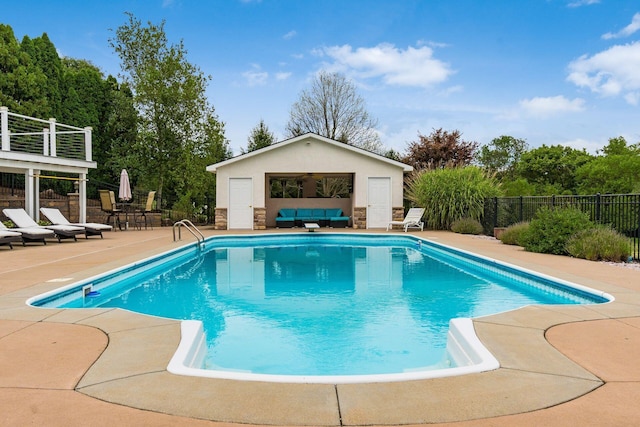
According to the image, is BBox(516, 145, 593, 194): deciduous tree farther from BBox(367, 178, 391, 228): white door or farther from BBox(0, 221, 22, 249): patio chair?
BBox(0, 221, 22, 249): patio chair

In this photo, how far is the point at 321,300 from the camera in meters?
7.06

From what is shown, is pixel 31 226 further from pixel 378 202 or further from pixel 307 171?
pixel 378 202

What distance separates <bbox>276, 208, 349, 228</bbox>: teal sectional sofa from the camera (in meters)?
20.6

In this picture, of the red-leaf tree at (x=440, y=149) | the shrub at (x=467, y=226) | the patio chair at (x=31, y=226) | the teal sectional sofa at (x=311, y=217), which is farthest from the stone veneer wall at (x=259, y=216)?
the red-leaf tree at (x=440, y=149)

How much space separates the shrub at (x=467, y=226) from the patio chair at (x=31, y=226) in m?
12.7

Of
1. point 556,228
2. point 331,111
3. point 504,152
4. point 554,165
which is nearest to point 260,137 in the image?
point 331,111

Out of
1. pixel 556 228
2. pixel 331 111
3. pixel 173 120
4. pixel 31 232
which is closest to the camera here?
pixel 556 228

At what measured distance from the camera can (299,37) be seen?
76.0ft

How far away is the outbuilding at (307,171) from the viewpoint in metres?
19.3

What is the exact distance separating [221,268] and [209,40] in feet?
49.4

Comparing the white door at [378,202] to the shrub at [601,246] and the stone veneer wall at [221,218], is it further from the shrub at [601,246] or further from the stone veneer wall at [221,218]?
the shrub at [601,246]

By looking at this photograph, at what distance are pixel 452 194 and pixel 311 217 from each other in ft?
19.8

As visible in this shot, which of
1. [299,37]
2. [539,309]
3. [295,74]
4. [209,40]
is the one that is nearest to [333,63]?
[295,74]

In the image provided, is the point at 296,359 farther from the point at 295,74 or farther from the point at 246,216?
the point at 295,74
